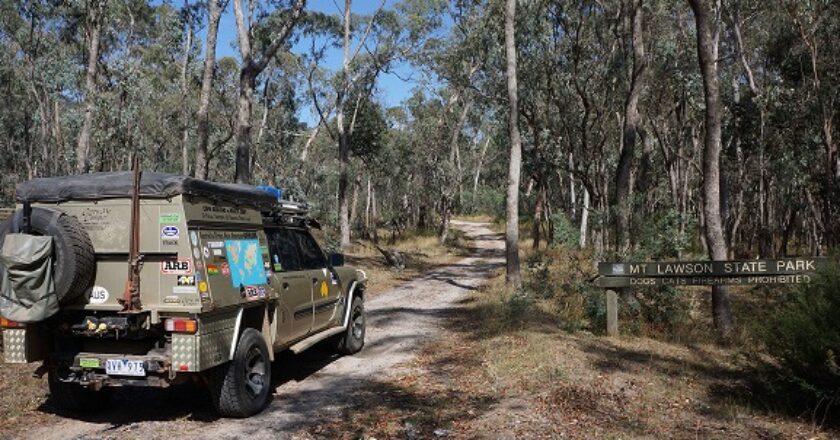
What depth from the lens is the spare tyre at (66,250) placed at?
5523mm

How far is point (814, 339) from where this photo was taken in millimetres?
6363

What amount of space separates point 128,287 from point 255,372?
1.59 meters

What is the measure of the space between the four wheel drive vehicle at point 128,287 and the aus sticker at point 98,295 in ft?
0.05

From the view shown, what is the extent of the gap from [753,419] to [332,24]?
86.0 ft

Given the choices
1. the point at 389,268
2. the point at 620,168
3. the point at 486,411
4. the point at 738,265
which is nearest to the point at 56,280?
the point at 486,411

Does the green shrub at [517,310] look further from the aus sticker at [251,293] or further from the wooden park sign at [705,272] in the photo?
the aus sticker at [251,293]

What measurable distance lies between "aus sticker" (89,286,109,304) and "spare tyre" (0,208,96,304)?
0.08m

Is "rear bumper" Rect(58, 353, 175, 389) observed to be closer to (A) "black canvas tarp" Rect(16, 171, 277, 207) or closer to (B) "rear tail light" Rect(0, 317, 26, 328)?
(B) "rear tail light" Rect(0, 317, 26, 328)

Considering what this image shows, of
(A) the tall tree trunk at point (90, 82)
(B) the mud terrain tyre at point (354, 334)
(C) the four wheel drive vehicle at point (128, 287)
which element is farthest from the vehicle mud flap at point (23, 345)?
(A) the tall tree trunk at point (90, 82)

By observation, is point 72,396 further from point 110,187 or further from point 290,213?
point 290,213

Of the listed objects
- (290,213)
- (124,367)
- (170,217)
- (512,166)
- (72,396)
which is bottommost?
(72,396)

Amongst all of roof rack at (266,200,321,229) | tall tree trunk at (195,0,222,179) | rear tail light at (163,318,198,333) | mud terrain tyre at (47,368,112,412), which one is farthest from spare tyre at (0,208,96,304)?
tall tree trunk at (195,0,222,179)

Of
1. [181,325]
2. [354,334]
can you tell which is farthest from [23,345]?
[354,334]

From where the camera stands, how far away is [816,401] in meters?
6.52
